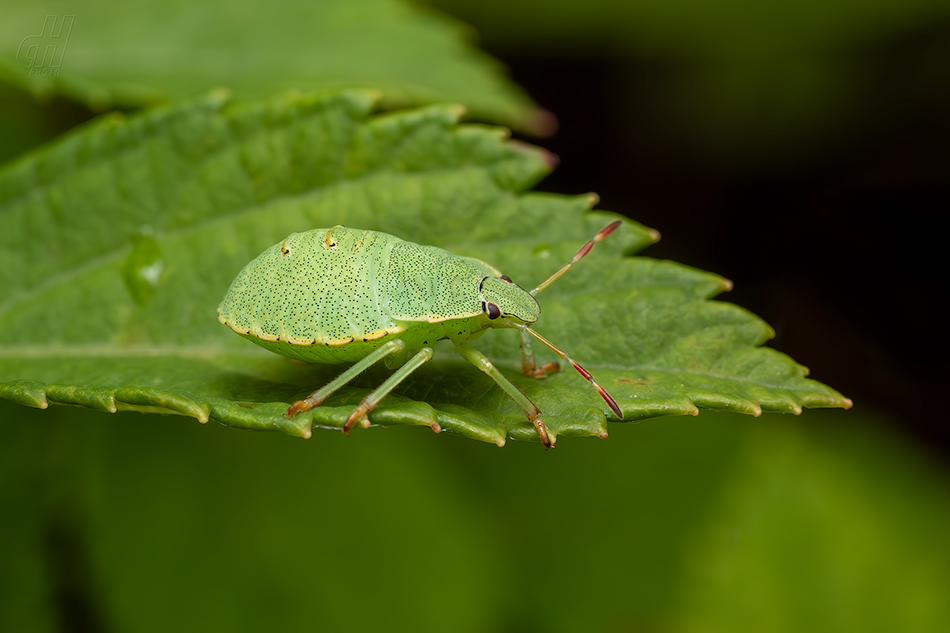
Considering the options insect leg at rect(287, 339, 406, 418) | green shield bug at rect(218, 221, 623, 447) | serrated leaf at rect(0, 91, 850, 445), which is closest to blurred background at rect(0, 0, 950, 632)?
serrated leaf at rect(0, 91, 850, 445)

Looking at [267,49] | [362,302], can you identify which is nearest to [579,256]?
[362,302]

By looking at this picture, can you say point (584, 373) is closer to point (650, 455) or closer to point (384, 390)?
point (384, 390)

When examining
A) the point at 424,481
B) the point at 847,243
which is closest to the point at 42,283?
the point at 424,481

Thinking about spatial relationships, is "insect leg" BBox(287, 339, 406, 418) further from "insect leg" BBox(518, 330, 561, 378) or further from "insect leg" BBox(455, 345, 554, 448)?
"insect leg" BBox(518, 330, 561, 378)

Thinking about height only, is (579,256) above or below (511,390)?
above

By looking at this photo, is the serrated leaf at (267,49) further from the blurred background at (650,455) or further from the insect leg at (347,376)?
the insect leg at (347,376)

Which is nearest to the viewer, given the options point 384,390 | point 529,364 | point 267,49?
point 384,390

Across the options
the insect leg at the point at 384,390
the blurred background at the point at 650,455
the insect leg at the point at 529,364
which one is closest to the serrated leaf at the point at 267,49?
the blurred background at the point at 650,455

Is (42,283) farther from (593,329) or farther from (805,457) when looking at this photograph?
(805,457)
